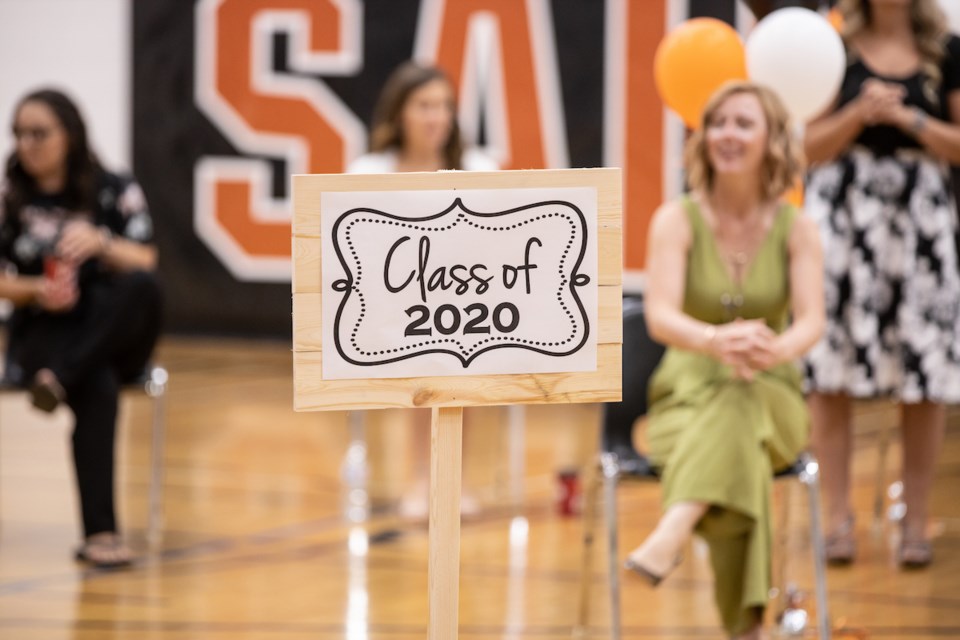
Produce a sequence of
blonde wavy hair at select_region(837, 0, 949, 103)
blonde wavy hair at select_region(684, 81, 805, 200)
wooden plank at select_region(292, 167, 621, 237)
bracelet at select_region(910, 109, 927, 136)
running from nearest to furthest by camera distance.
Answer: wooden plank at select_region(292, 167, 621, 237) < blonde wavy hair at select_region(684, 81, 805, 200) < bracelet at select_region(910, 109, 927, 136) < blonde wavy hair at select_region(837, 0, 949, 103)

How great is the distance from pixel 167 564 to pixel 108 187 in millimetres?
1169

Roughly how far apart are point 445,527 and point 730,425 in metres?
1.34

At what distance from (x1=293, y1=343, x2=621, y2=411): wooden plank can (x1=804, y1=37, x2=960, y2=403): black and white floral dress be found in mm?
2307

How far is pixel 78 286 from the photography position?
4.65 m

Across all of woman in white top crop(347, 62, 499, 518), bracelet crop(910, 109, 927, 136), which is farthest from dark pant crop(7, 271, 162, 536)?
bracelet crop(910, 109, 927, 136)

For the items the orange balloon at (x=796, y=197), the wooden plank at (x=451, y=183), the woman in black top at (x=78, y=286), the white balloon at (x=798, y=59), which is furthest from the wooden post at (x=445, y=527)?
the woman in black top at (x=78, y=286)

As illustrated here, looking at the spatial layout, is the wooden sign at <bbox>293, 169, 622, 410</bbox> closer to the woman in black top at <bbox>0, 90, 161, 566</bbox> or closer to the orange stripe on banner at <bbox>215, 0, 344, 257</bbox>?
the woman in black top at <bbox>0, 90, 161, 566</bbox>

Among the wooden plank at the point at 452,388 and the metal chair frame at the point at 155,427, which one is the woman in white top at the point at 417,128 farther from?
the wooden plank at the point at 452,388

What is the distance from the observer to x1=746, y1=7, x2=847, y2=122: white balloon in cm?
409

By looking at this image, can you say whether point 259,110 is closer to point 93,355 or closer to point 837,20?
point 93,355

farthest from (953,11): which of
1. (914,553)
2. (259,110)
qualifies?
(259,110)

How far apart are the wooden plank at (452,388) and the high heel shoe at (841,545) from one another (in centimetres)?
234

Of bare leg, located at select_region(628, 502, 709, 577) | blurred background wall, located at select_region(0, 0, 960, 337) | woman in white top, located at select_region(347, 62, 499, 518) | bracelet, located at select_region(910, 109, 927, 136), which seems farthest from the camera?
blurred background wall, located at select_region(0, 0, 960, 337)

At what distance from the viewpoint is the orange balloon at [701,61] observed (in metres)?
4.15
